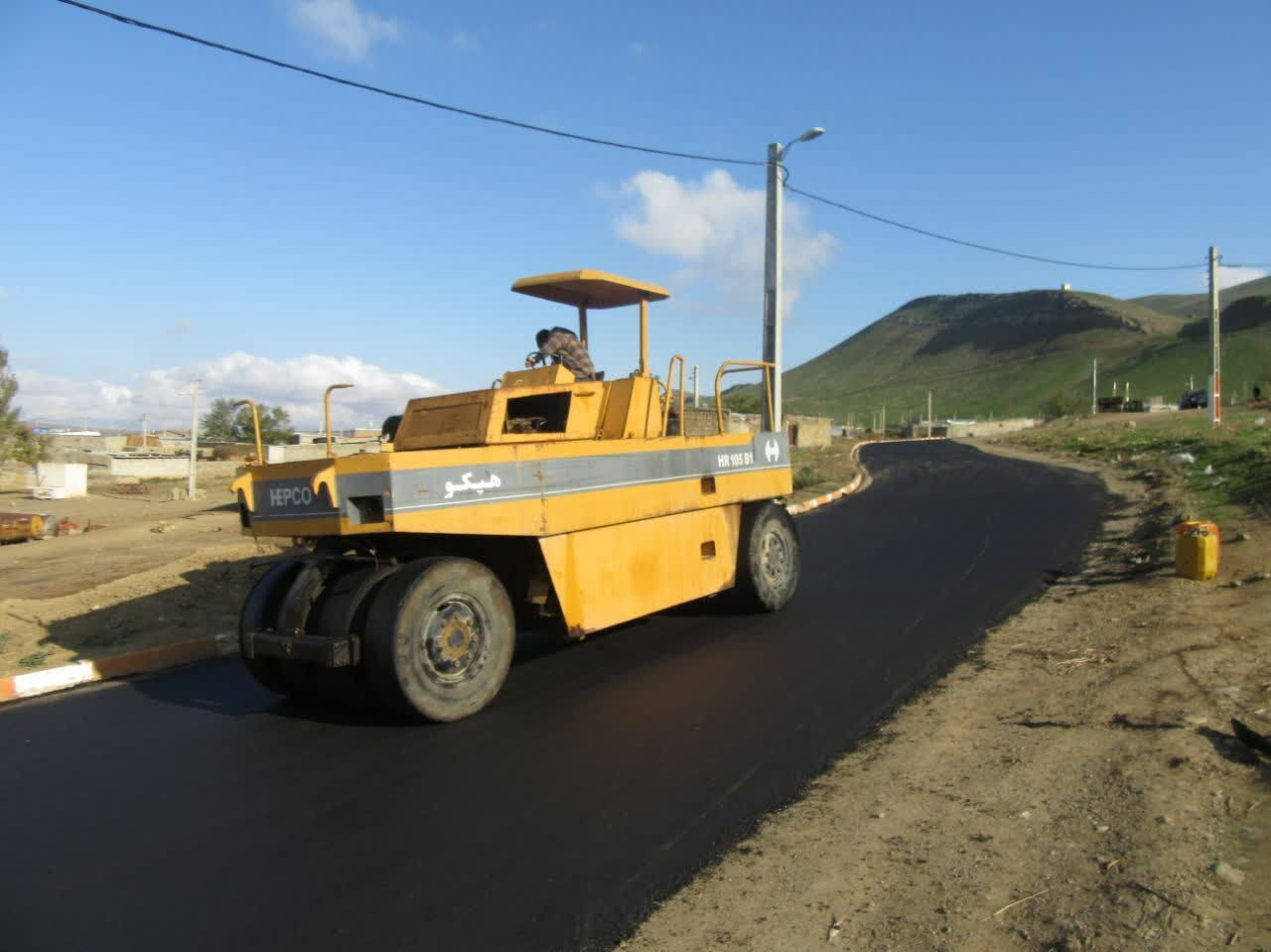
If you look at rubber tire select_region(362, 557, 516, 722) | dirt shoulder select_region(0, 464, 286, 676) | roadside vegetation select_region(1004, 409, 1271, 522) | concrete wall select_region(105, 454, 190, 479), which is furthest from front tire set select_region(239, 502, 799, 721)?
concrete wall select_region(105, 454, 190, 479)

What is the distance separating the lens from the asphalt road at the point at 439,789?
338 centimetres

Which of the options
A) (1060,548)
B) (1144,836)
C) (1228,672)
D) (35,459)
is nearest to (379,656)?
(1144,836)

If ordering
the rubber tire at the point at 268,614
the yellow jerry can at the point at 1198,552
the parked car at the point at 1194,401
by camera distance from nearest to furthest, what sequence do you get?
1. the rubber tire at the point at 268,614
2. the yellow jerry can at the point at 1198,552
3. the parked car at the point at 1194,401

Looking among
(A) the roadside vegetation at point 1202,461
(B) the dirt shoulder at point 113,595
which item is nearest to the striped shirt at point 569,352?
(B) the dirt shoulder at point 113,595

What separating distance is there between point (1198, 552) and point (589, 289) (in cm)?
601

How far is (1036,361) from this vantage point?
472 feet

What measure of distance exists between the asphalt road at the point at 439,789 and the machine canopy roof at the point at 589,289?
2.96m

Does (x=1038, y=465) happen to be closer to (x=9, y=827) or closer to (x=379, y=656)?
(x=379, y=656)

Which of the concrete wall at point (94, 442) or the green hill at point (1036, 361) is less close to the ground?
the green hill at point (1036, 361)

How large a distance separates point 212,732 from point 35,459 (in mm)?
37197

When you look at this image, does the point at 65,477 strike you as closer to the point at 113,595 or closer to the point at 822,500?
the point at 113,595

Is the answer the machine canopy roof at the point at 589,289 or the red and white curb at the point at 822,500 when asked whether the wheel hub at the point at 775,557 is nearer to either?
the machine canopy roof at the point at 589,289

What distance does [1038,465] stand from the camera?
2602 cm

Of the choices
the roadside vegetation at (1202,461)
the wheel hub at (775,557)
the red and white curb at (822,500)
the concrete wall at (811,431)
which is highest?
the concrete wall at (811,431)
